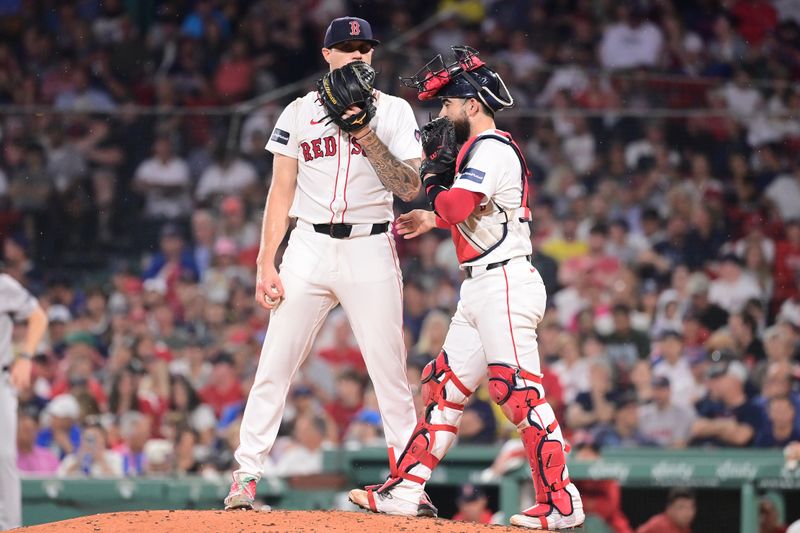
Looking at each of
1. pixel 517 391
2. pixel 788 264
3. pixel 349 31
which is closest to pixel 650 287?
pixel 788 264

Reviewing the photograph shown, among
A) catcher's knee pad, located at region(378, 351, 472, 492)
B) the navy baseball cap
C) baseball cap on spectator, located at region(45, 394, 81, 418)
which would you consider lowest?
baseball cap on spectator, located at region(45, 394, 81, 418)

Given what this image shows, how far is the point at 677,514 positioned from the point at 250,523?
11.5 ft

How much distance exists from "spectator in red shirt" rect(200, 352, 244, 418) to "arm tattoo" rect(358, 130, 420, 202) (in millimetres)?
4715

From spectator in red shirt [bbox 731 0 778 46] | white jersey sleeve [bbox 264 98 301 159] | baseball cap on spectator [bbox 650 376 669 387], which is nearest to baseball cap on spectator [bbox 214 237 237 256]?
baseball cap on spectator [bbox 650 376 669 387]

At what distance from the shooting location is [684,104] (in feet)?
33.1

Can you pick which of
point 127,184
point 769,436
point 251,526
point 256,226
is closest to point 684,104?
point 769,436

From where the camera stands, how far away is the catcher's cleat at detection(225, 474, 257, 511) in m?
5.32

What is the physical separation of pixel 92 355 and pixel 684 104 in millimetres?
5235

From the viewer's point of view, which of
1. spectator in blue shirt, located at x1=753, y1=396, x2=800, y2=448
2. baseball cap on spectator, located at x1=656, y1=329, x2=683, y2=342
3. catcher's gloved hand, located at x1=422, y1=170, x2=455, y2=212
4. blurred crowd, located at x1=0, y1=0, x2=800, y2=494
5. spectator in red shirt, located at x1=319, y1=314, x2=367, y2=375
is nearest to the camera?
catcher's gloved hand, located at x1=422, y1=170, x2=455, y2=212

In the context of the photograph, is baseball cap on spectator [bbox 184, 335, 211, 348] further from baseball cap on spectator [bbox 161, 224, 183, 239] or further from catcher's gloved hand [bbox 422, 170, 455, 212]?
catcher's gloved hand [bbox 422, 170, 455, 212]

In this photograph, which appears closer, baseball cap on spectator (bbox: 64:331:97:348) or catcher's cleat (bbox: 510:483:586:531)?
catcher's cleat (bbox: 510:483:586:531)

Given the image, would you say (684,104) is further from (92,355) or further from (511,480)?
(92,355)

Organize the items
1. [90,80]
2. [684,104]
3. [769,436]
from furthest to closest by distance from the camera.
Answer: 1. [90,80]
2. [684,104]
3. [769,436]

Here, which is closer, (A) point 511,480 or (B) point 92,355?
(A) point 511,480
